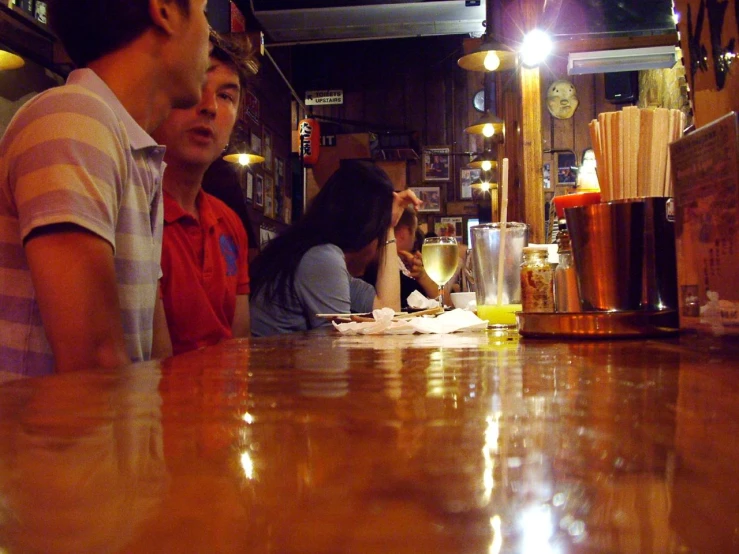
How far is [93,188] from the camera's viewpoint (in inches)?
41.8

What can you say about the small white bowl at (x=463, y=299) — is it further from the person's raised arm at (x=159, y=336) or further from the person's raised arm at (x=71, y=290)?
the person's raised arm at (x=71, y=290)

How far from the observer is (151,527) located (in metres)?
0.17

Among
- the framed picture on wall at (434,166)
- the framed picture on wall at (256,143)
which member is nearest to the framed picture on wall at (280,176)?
the framed picture on wall at (256,143)

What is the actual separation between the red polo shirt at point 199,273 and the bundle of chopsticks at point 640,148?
49.1 inches

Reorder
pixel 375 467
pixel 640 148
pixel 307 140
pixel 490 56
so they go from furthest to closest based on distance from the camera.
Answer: pixel 307 140 → pixel 490 56 → pixel 640 148 → pixel 375 467

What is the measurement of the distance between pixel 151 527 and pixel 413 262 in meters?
4.53

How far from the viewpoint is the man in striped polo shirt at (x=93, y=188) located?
1.02 meters

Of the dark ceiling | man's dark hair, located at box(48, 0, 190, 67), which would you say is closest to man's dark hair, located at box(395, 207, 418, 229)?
the dark ceiling

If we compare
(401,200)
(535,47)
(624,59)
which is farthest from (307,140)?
(624,59)

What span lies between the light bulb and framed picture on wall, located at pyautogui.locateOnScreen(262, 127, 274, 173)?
4.86 meters

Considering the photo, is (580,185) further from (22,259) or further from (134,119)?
(22,259)

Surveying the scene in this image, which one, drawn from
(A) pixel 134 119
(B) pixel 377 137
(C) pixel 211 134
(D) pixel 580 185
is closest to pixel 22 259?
(A) pixel 134 119

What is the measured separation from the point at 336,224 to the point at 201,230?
966 millimetres

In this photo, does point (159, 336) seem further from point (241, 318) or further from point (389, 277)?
point (389, 277)
